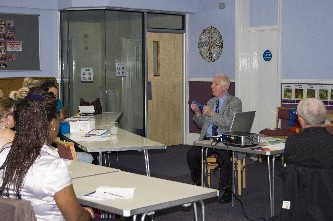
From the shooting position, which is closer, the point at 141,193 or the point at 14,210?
the point at 14,210

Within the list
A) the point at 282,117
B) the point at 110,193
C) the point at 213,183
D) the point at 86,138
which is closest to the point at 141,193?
the point at 110,193

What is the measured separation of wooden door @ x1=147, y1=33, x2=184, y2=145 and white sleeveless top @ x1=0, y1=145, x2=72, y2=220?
7.49 metres

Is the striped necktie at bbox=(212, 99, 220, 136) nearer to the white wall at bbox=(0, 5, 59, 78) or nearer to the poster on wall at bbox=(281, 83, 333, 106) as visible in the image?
the poster on wall at bbox=(281, 83, 333, 106)

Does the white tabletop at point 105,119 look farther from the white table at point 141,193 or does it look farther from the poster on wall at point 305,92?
the white table at point 141,193

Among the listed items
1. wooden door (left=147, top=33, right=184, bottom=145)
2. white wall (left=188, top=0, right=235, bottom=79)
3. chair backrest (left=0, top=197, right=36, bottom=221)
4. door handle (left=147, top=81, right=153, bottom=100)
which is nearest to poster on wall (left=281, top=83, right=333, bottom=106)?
white wall (left=188, top=0, right=235, bottom=79)

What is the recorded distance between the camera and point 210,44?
10312 mm

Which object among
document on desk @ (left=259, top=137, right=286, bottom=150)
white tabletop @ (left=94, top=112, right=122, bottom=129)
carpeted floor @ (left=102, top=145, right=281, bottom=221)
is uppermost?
white tabletop @ (left=94, top=112, right=122, bottom=129)

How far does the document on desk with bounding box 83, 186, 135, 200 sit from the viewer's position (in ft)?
11.1

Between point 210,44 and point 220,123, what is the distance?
4.09 m

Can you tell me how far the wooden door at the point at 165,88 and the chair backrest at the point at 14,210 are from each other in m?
7.75

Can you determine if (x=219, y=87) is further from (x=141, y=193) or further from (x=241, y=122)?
(x=141, y=193)

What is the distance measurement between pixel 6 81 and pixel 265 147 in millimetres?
5481

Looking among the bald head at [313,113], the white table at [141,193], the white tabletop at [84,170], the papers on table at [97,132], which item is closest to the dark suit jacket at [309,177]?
the bald head at [313,113]

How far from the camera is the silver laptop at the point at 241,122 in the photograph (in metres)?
5.98
